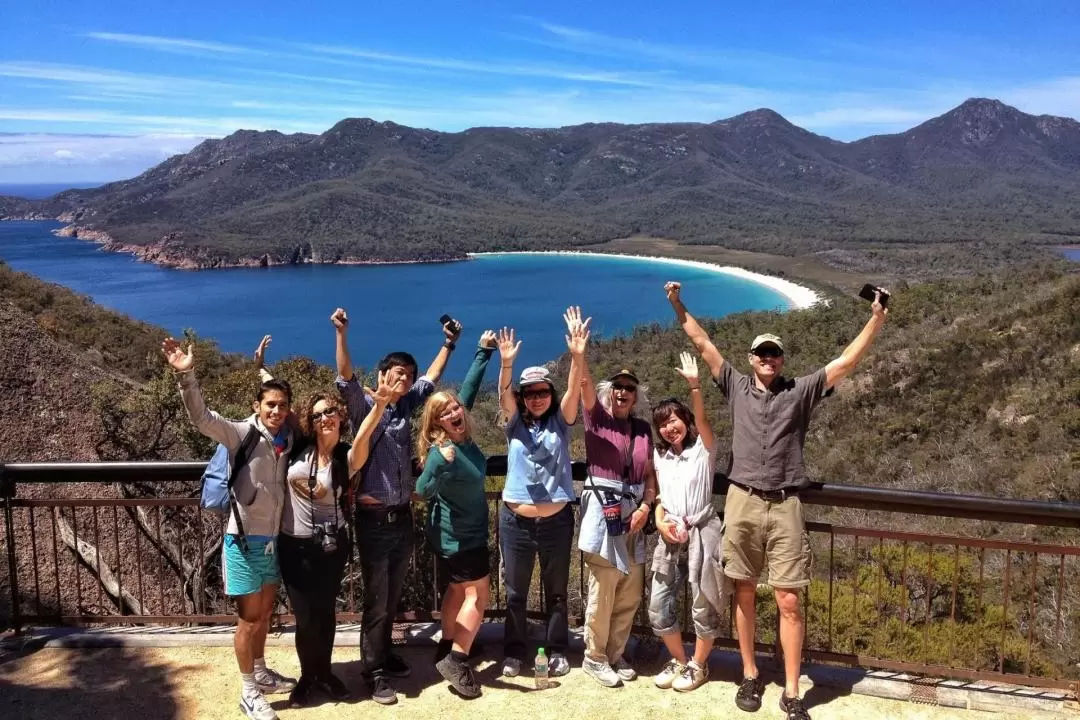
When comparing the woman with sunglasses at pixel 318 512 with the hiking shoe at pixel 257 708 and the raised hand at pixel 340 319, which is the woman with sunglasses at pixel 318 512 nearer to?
the hiking shoe at pixel 257 708

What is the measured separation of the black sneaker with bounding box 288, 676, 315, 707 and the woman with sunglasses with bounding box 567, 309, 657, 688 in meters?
1.20

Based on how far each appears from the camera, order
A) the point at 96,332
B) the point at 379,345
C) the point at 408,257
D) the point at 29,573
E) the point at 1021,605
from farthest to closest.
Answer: the point at 408,257
the point at 379,345
the point at 96,332
the point at 1021,605
the point at 29,573

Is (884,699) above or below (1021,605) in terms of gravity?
above

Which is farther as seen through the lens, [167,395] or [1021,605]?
[167,395]

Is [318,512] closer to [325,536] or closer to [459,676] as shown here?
[325,536]

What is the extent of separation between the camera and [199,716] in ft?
11.1

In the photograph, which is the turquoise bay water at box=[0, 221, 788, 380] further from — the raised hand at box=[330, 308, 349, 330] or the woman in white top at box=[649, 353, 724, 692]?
the woman in white top at box=[649, 353, 724, 692]

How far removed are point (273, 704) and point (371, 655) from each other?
1.46 ft

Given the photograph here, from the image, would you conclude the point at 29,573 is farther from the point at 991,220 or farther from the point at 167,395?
the point at 991,220

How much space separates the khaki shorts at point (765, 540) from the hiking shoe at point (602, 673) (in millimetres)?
675

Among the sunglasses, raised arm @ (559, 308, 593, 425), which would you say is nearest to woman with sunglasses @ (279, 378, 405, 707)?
the sunglasses

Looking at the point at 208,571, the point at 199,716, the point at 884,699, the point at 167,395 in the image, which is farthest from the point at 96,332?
the point at 884,699

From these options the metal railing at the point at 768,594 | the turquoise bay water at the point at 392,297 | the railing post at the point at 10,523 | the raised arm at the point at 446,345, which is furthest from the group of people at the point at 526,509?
the turquoise bay water at the point at 392,297

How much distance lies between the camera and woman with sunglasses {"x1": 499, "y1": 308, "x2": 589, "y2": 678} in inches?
139
